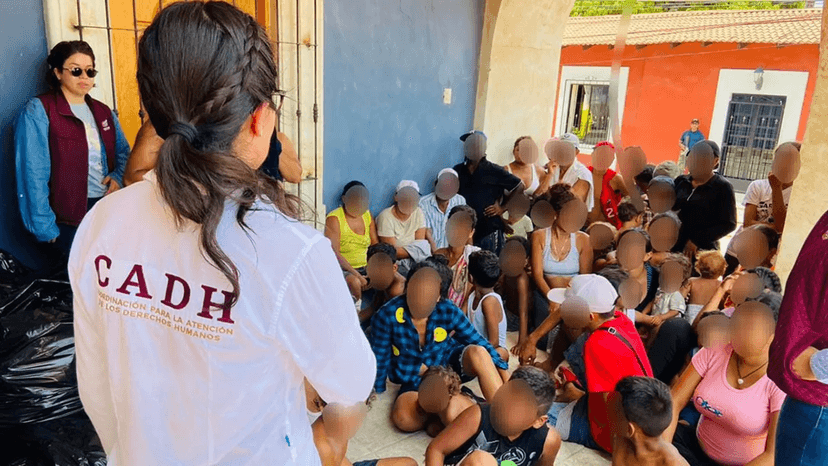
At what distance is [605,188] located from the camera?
548 centimetres

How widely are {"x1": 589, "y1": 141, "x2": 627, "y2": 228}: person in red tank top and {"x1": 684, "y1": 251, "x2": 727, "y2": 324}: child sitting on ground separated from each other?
163cm

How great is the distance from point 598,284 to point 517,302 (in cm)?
121

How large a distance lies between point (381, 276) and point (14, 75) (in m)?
2.15

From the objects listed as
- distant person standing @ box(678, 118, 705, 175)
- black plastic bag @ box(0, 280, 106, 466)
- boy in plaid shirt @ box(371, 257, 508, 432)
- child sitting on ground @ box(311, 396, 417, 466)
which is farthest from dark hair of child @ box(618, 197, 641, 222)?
distant person standing @ box(678, 118, 705, 175)

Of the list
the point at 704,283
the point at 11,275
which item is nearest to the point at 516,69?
the point at 704,283

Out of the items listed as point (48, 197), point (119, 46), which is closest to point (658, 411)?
point (48, 197)

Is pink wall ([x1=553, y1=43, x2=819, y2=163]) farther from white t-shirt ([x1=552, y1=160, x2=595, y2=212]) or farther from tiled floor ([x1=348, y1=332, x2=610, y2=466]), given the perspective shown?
tiled floor ([x1=348, y1=332, x2=610, y2=466])

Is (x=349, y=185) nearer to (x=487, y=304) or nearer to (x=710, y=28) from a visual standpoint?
(x=487, y=304)

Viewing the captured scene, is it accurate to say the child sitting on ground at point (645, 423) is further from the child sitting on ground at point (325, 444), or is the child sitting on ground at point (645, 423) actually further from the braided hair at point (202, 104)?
the braided hair at point (202, 104)

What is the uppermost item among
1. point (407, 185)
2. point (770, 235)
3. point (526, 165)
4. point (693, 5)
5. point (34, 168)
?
point (693, 5)

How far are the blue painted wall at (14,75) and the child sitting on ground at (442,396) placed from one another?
1.99 m

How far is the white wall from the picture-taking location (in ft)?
37.5

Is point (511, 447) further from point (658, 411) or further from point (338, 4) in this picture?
point (338, 4)

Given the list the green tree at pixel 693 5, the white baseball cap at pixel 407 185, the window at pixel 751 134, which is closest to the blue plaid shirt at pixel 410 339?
the white baseball cap at pixel 407 185
